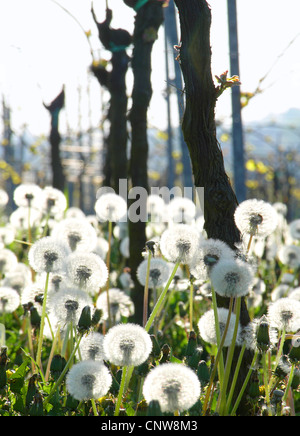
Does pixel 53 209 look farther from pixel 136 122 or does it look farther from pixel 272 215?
pixel 272 215

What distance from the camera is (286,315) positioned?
246 centimetres

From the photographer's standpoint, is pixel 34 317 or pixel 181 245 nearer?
pixel 181 245

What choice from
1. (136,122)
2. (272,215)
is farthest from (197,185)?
(136,122)

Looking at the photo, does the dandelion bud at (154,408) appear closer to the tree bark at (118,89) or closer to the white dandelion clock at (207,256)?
the white dandelion clock at (207,256)

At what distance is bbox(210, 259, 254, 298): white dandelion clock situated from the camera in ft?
6.70

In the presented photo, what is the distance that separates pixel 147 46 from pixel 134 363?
10.6ft

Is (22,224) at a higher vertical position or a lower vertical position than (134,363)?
higher

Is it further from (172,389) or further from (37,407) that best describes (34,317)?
(172,389)

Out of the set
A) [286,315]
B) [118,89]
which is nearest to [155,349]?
[286,315]

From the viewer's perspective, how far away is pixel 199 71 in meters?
2.47

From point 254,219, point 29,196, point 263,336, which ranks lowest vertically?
point 263,336

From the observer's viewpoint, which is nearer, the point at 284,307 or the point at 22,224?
the point at 284,307

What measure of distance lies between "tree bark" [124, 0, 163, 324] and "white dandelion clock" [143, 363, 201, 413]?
7.75 ft

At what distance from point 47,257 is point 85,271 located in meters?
0.23
